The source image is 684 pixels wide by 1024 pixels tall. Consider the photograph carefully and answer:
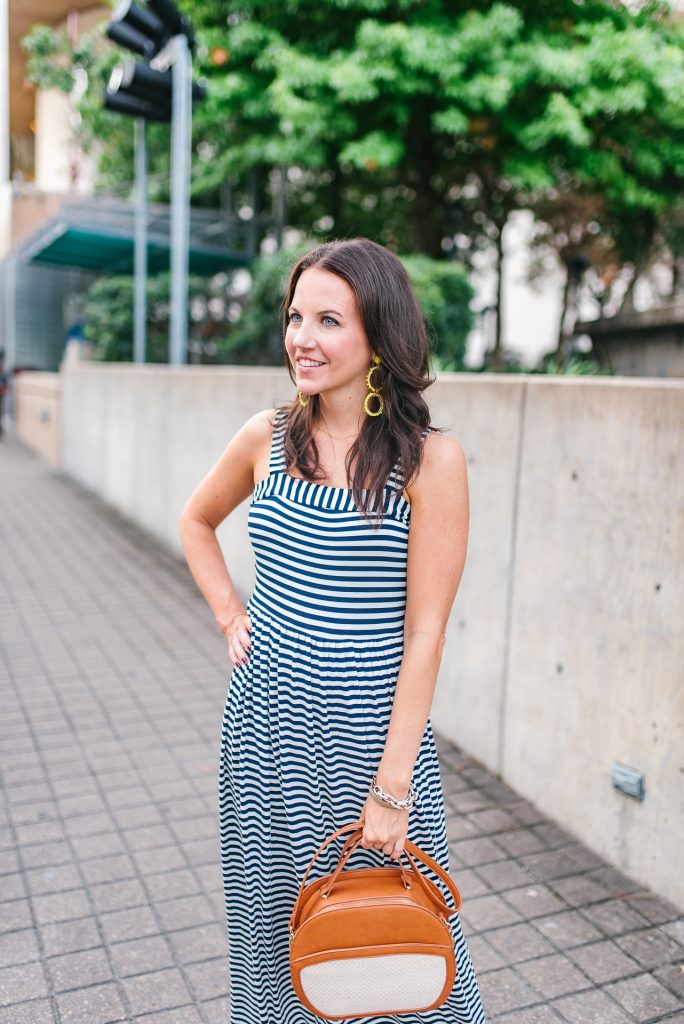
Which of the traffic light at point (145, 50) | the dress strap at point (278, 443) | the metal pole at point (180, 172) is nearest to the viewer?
the dress strap at point (278, 443)

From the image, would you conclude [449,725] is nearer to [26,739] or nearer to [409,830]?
[26,739]

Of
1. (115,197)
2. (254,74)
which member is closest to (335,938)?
(254,74)

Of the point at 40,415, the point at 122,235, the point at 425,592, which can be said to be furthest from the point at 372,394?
the point at 122,235

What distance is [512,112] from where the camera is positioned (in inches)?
428

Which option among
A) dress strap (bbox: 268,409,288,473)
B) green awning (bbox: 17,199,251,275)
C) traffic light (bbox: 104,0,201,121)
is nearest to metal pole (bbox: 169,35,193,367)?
traffic light (bbox: 104,0,201,121)

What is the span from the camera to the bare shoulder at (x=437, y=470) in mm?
1916

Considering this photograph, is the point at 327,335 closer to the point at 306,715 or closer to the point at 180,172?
the point at 306,715

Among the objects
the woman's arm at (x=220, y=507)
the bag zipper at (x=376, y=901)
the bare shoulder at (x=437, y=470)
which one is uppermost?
the bare shoulder at (x=437, y=470)

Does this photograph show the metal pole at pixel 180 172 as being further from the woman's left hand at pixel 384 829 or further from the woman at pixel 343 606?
the woman's left hand at pixel 384 829

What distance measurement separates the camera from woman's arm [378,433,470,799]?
1.89m

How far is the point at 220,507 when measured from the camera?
92.4 inches

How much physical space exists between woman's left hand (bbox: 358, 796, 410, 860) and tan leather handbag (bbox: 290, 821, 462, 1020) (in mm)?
55

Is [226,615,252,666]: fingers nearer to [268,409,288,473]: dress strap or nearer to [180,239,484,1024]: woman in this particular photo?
[180,239,484,1024]: woman

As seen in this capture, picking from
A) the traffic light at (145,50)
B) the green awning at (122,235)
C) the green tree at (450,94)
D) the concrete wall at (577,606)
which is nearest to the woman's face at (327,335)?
the concrete wall at (577,606)
